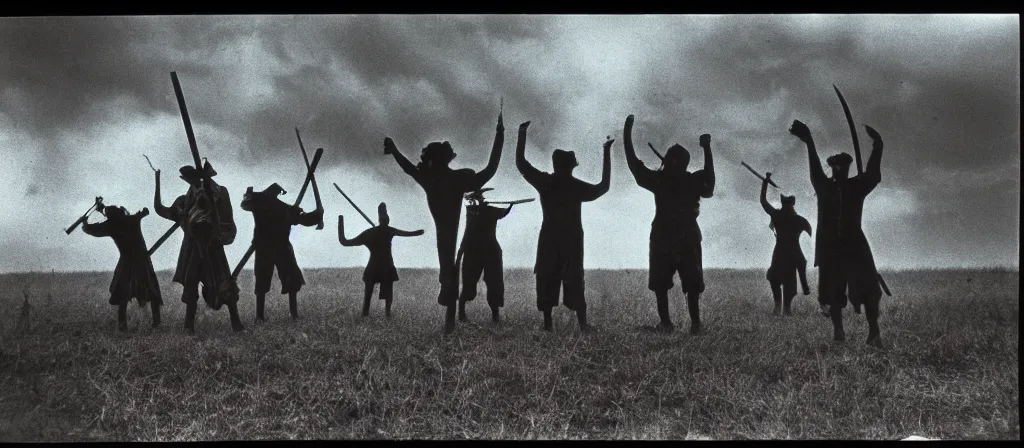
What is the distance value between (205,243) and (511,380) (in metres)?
4.83

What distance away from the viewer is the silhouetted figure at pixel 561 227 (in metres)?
9.06

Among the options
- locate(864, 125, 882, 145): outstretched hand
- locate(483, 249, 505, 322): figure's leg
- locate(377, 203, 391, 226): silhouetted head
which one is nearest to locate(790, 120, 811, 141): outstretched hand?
locate(864, 125, 882, 145): outstretched hand

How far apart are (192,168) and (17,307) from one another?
353cm

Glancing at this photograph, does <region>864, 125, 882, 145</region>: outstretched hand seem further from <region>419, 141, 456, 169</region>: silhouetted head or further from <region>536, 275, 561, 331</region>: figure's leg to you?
<region>419, 141, 456, 169</region>: silhouetted head

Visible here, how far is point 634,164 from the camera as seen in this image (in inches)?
361

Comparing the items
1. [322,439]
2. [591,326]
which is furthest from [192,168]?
[591,326]

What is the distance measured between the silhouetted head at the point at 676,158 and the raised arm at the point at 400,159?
3502 mm

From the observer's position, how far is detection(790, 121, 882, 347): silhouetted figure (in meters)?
8.55

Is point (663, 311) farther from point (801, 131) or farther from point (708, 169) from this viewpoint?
point (801, 131)

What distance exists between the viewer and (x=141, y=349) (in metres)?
8.60

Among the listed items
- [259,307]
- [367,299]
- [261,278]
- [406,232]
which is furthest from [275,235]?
[406,232]

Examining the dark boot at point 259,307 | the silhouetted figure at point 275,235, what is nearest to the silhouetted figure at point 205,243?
the dark boot at point 259,307

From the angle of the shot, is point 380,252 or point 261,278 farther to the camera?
point 380,252

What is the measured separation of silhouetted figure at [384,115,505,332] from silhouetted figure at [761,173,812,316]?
5.11 metres
